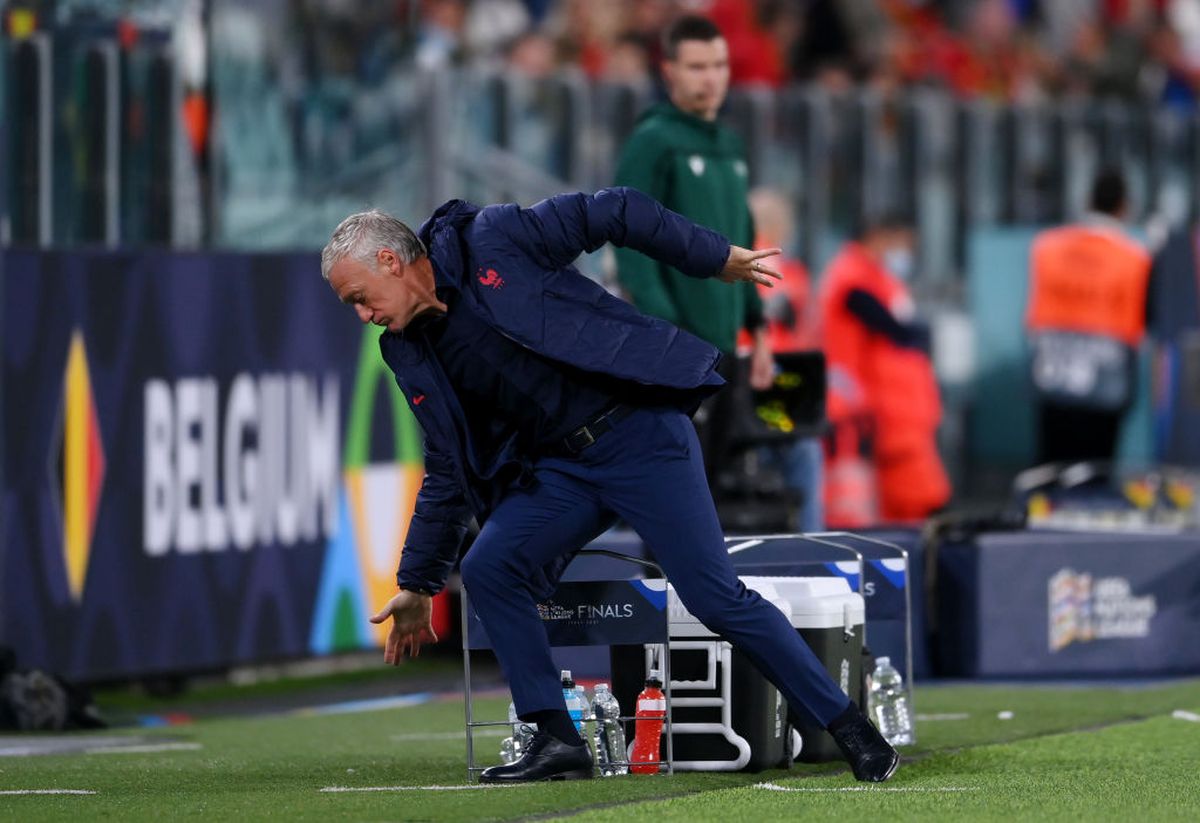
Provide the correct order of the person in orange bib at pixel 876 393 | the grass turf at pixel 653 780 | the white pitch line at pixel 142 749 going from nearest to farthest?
the grass turf at pixel 653 780
the white pitch line at pixel 142 749
the person in orange bib at pixel 876 393

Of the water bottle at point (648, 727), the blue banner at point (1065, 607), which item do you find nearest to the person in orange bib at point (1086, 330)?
A: the blue banner at point (1065, 607)

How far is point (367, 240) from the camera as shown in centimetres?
754

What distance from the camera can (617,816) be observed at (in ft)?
23.3

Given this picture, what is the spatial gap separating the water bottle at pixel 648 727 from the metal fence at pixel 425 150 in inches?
173

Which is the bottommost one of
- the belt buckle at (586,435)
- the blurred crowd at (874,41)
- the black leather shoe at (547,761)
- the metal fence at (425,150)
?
the black leather shoe at (547,761)

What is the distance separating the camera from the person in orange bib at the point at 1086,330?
17188 millimetres

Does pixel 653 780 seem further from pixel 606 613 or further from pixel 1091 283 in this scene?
pixel 1091 283

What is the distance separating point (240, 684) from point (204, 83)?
2.78 meters

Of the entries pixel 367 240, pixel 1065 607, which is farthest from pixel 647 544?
pixel 1065 607

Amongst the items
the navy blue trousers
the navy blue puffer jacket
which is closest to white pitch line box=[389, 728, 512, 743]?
the navy blue trousers

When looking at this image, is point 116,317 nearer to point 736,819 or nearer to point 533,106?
point 533,106

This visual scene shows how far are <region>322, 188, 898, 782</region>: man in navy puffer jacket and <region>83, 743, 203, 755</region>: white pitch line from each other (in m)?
2.17

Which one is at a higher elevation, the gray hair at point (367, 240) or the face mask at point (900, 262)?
the face mask at point (900, 262)

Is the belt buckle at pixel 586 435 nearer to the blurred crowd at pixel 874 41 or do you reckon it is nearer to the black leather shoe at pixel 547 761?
the black leather shoe at pixel 547 761
